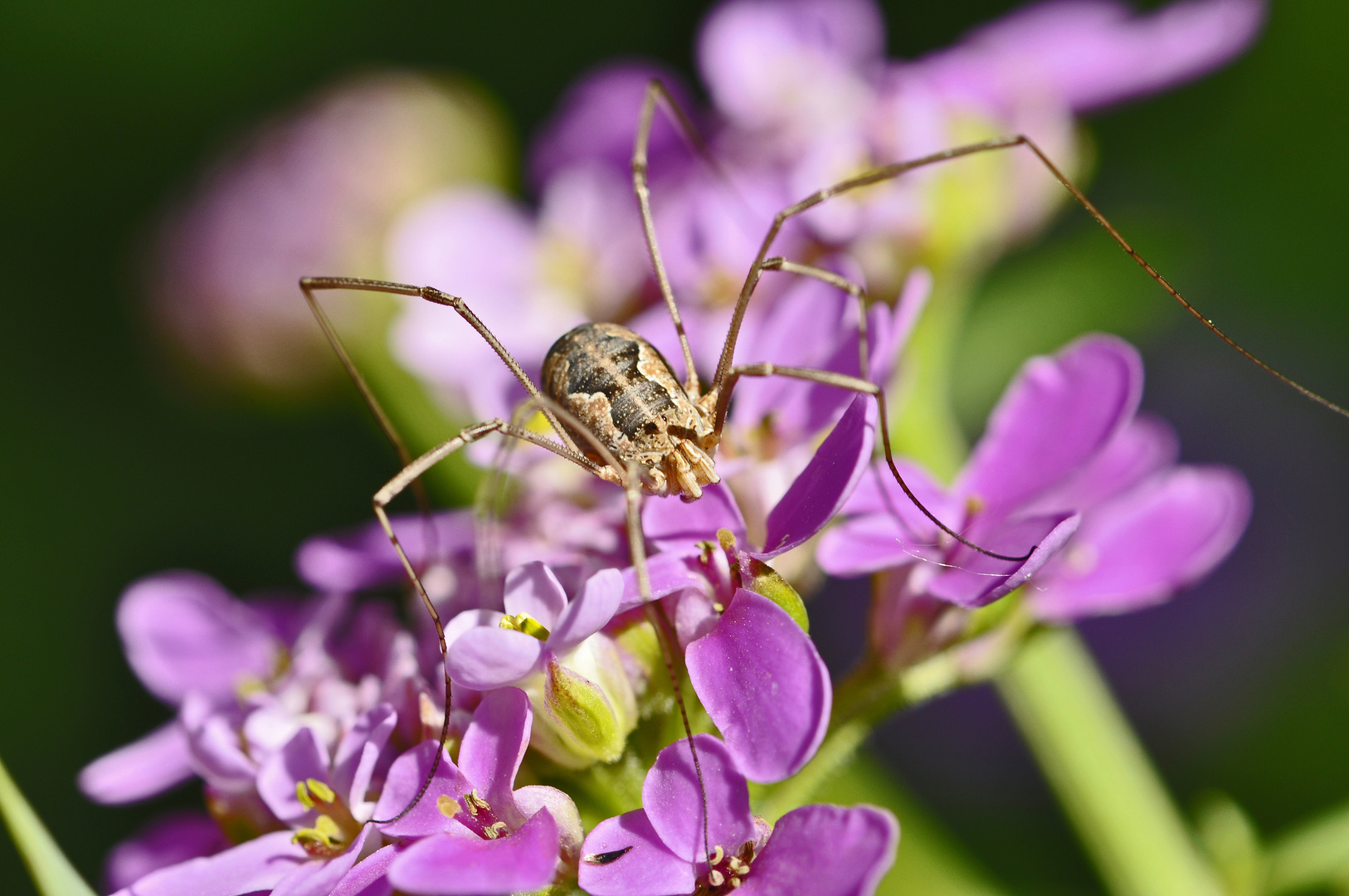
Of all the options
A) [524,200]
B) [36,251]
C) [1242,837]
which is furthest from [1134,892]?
[36,251]

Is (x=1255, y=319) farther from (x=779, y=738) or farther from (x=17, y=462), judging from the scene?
(x=17, y=462)

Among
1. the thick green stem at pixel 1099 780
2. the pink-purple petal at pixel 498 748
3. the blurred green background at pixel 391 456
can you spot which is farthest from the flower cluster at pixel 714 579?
the blurred green background at pixel 391 456

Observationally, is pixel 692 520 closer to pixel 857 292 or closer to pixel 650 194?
pixel 857 292

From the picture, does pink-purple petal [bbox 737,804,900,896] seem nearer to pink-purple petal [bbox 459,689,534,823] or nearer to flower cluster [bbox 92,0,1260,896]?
flower cluster [bbox 92,0,1260,896]

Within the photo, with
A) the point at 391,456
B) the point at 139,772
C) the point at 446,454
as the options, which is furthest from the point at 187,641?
the point at 391,456

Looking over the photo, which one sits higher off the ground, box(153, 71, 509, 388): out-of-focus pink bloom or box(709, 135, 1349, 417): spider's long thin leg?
box(153, 71, 509, 388): out-of-focus pink bloom

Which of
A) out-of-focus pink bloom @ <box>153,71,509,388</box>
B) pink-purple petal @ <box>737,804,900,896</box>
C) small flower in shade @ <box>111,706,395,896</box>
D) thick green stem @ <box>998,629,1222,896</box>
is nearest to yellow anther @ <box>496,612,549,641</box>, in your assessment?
small flower in shade @ <box>111,706,395,896</box>
